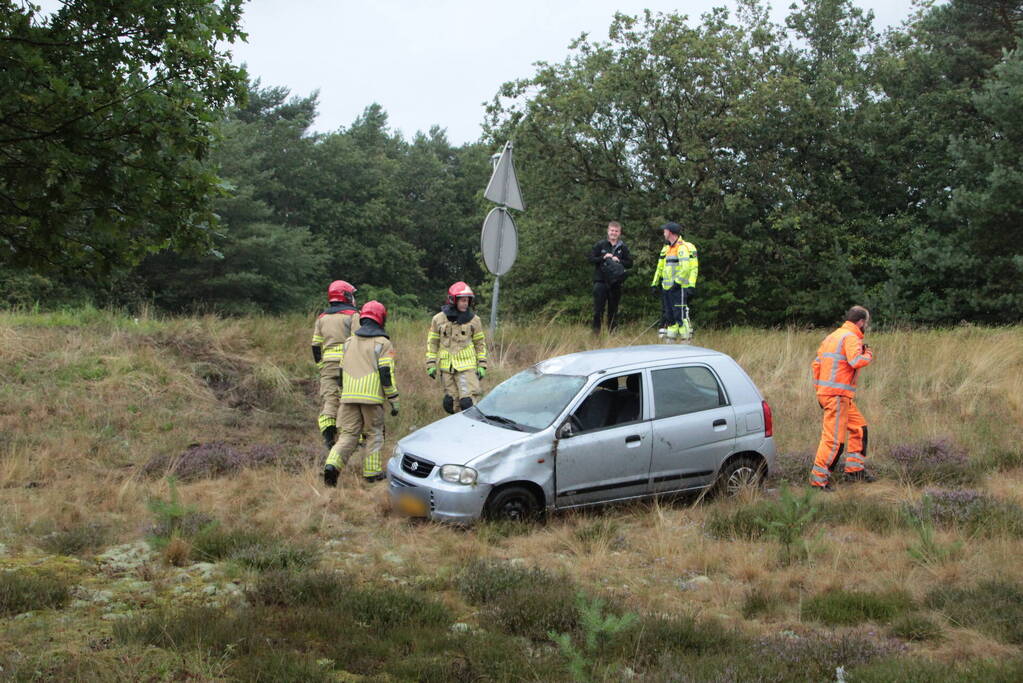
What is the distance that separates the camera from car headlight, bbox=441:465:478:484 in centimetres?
810

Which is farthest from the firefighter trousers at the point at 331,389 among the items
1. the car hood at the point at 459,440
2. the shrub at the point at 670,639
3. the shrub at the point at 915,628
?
the shrub at the point at 915,628

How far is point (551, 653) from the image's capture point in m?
5.32

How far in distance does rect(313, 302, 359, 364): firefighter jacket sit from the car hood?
211cm

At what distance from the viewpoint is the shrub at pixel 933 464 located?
31.4 feet

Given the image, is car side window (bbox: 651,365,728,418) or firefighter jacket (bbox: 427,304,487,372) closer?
car side window (bbox: 651,365,728,418)

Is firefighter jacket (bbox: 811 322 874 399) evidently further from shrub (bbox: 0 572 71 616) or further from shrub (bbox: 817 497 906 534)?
shrub (bbox: 0 572 71 616)

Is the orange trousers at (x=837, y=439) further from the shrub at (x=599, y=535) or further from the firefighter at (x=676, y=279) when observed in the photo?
the firefighter at (x=676, y=279)

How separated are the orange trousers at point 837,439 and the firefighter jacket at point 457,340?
A: 13.0 feet

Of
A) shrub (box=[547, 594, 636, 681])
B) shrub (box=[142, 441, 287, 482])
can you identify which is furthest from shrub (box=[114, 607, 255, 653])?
shrub (box=[142, 441, 287, 482])

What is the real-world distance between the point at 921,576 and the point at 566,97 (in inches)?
820

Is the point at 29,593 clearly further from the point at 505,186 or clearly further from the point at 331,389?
the point at 505,186

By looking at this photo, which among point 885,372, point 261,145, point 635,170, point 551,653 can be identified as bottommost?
point 551,653

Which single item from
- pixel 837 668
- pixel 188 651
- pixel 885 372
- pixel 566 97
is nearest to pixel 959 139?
pixel 566 97

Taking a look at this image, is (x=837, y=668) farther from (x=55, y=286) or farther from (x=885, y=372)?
(x=55, y=286)
